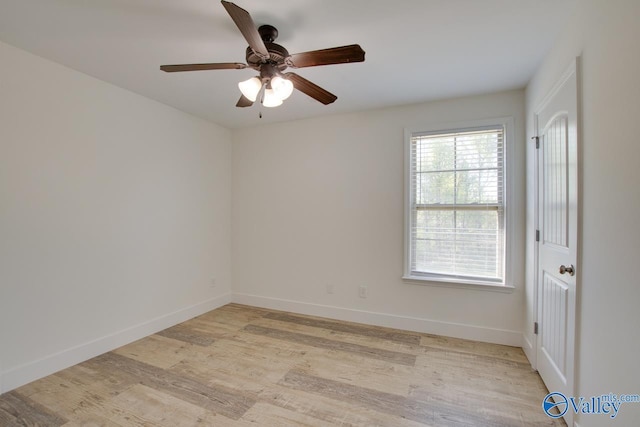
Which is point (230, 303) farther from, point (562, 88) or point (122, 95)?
point (562, 88)

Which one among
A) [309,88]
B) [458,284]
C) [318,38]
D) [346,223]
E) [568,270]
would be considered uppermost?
[318,38]

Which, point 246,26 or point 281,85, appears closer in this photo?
point 246,26

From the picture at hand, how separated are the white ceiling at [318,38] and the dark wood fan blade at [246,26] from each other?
27cm

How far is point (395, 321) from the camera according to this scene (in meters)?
3.22

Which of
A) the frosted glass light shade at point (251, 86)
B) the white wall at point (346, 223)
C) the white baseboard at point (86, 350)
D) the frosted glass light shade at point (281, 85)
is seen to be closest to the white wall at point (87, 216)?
the white baseboard at point (86, 350)

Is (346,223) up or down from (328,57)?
down

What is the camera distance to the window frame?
278 cm

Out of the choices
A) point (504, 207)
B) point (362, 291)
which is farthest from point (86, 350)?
point (504, 207)

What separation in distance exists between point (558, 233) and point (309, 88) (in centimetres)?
193

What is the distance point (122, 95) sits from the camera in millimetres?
2785

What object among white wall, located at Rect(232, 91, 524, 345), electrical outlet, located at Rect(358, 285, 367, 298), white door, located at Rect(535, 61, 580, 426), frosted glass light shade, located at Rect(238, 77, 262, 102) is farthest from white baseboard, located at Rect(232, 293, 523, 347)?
frosted glass light shade, located at Rect(238, 77, 262, 102)

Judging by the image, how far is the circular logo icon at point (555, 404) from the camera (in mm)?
1766

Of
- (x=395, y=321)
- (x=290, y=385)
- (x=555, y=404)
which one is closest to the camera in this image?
(x=555, y=404)

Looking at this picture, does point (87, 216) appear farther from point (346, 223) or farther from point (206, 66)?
point (346, 223)
